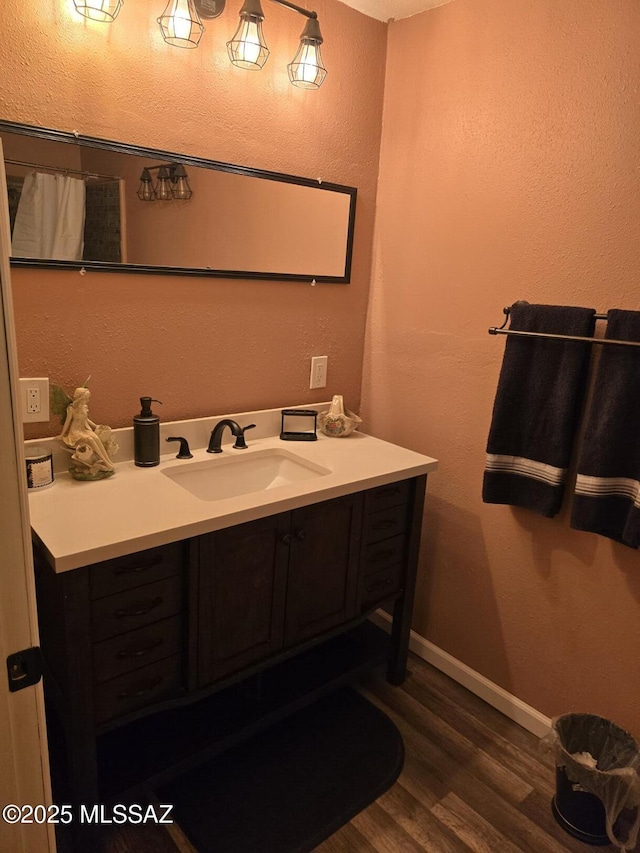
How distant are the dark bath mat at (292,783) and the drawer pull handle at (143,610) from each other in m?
0.69

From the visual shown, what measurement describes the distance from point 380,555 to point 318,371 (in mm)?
778

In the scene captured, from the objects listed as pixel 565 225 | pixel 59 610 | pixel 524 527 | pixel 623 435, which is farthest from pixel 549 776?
pixel 565 225

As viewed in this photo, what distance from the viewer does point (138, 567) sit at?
4.49 feet

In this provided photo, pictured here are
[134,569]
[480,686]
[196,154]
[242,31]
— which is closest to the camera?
[134,569]

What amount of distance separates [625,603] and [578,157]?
1.35 meters

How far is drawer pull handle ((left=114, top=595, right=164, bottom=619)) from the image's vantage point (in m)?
1.36

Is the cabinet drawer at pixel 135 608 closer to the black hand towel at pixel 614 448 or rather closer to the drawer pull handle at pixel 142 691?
the drawer pull handle at pixel 142 691

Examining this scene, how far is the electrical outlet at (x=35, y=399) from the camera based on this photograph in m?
1.60

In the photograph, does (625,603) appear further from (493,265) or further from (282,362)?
(282,362)

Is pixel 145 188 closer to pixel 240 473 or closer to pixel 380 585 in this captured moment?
pixel 240 473

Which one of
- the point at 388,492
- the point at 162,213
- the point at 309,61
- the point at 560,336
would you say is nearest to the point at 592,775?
the point at 388,492

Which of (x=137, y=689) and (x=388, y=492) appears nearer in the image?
(x=137, y=689)

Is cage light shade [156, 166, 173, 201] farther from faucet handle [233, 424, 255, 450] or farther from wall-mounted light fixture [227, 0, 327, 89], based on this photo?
faucet handle [233, 424, 255, 450]

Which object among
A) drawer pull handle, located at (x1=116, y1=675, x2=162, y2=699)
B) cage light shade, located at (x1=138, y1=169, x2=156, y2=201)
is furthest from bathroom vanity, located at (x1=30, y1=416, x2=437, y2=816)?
cage light shade, located at (x1=138, y1=169, x2=156, y2=201)
